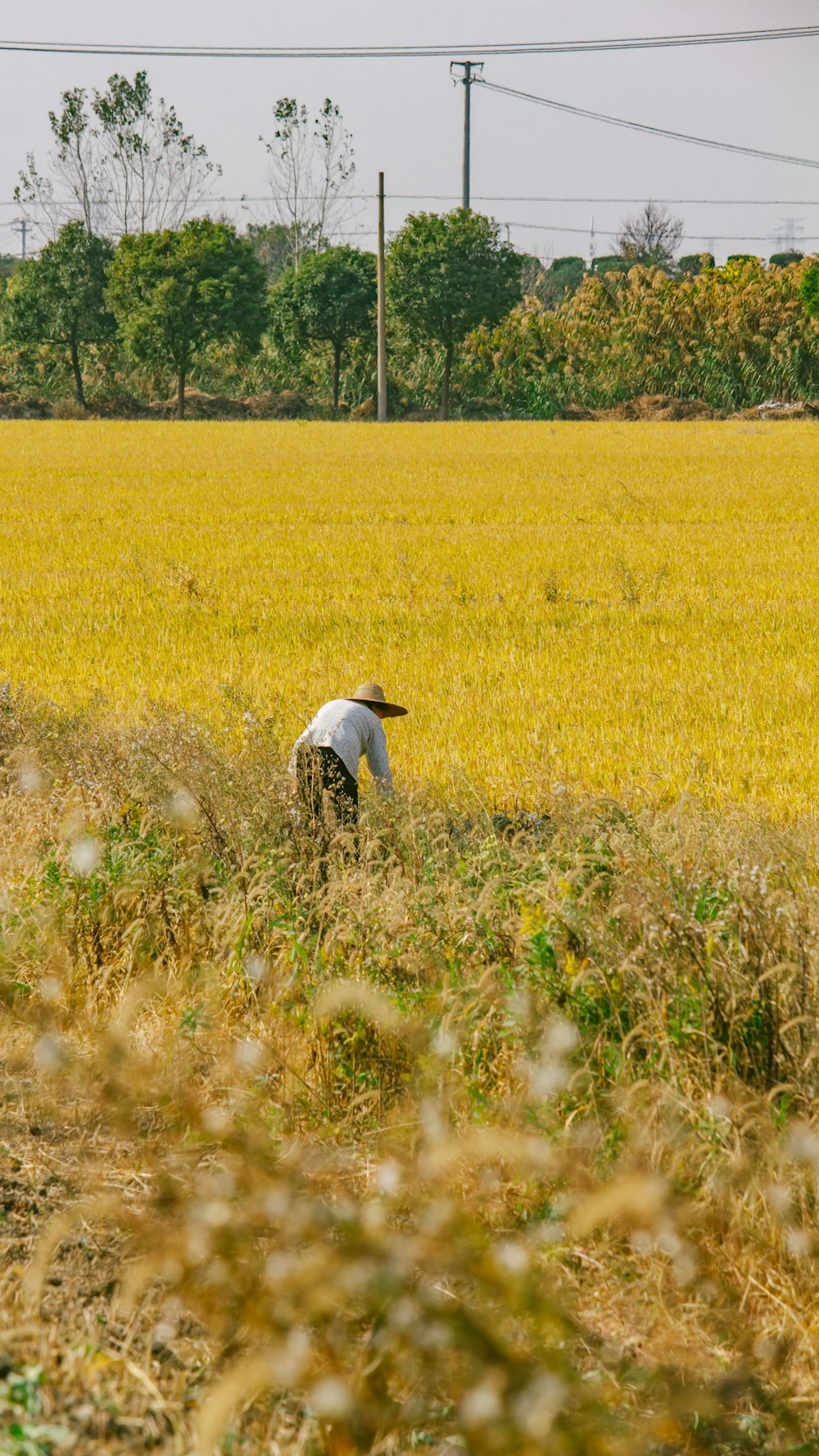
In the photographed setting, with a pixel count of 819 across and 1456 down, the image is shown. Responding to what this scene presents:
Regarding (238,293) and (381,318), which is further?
(238,293)

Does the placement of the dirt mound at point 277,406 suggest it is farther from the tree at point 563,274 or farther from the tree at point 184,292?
the tree at point 563,274

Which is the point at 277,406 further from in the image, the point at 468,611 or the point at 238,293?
the point at 468,611

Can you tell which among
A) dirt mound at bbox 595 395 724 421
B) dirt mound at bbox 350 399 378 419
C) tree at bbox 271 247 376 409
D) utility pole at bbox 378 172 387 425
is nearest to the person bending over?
utility pole at bbox 378 172 387 425

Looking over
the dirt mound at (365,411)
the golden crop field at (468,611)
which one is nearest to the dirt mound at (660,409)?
the dirt mound at (365,411)

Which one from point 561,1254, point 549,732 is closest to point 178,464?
point 549,732

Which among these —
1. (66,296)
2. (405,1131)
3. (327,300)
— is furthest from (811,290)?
(405,1131)

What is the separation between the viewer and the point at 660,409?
48469mm

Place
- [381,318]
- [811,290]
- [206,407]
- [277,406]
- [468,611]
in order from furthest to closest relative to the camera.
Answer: [277,406]
[206,407]
[381,318]
[811,290]
[468,611]

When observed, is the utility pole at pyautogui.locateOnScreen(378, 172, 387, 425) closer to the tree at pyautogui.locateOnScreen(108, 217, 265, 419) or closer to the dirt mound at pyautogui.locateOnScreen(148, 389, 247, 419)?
the tree at pyautogui.locateOnScreen(108, 217, 265, 419)

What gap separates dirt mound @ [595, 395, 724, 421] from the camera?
47375 mm

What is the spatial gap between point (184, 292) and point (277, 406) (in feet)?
22.2

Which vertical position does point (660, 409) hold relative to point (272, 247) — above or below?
below

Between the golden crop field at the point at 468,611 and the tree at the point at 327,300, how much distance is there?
2671 cm

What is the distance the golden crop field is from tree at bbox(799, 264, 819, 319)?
2311 cm
